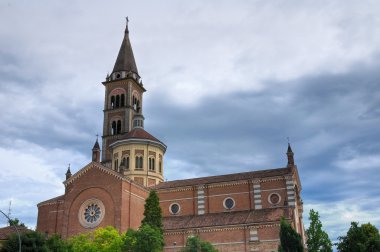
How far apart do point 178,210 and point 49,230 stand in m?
16.9

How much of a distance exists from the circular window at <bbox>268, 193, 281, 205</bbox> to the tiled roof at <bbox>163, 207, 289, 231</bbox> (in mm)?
2084

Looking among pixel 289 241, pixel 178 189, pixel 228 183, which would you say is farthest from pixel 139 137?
pixel 289 241

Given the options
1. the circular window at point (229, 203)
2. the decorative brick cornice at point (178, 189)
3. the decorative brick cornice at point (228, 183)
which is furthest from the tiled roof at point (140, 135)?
the circular window at point (229, 203)

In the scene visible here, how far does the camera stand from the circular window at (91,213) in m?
51.0

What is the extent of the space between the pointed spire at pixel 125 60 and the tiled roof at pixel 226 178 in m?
27.6

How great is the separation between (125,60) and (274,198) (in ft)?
138

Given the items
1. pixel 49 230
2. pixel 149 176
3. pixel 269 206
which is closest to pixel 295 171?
pixel 269 206

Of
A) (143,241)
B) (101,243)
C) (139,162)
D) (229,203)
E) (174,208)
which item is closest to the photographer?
(143,241)

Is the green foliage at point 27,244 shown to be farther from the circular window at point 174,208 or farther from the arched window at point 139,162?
the arched window at point 139,162

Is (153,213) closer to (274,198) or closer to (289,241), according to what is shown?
(289,241)

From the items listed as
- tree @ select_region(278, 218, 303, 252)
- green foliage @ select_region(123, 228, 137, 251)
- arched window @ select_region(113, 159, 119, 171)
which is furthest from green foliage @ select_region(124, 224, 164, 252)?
arched window @ select_region(113, 159, 119, 171)

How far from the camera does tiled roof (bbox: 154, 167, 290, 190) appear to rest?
54.2 metres

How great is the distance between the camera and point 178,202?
5747 centimetres

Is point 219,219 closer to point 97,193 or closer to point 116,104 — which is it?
point 97,193
